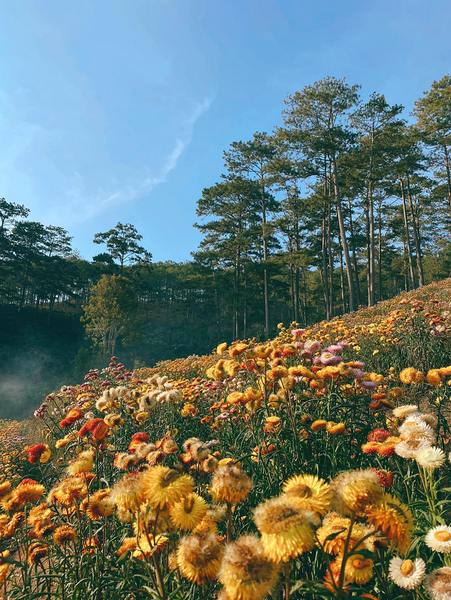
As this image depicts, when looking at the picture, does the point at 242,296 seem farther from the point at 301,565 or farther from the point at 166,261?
the point at 166,261

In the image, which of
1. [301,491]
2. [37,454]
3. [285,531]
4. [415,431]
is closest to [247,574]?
[285,531]

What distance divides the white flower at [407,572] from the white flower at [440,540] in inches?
2.7

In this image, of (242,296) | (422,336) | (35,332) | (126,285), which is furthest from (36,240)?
(422,336)

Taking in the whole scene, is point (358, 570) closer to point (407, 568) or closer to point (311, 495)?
point (407, 568)

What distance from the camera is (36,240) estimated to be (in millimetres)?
29203

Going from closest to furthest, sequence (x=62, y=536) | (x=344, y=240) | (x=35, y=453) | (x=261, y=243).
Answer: (x=62, y=536), (x=35, y=453), (x=344, y=240), (x=261, y=243)

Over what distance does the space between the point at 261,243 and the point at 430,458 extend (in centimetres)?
2319

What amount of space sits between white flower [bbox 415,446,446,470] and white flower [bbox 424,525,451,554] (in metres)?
0.17

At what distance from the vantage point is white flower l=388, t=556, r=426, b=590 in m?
0.83

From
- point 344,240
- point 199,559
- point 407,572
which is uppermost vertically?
point 344,240

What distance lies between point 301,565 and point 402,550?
723 millimetres

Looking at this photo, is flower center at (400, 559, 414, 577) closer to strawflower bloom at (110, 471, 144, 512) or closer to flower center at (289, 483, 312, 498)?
flower center at (289, 483, 312, 498)

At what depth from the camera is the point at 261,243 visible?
2353 centimetres

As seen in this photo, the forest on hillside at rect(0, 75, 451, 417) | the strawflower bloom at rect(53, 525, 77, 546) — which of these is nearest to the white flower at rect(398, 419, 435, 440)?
the strawflower bloom at rect(53, 525, 77, 546)
